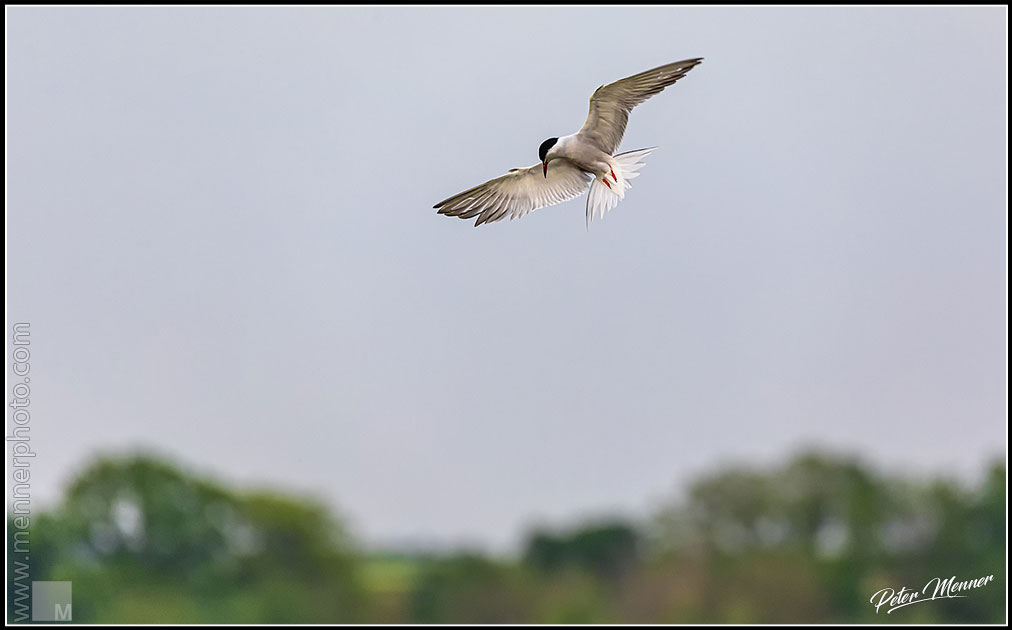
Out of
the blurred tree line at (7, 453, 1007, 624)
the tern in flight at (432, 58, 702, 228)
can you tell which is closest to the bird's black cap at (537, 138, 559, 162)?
the tern in flight at (432, 58, 702, 228)

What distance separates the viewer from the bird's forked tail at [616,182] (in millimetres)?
7477

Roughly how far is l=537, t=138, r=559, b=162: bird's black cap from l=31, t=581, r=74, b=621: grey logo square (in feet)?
107

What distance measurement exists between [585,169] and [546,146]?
0.29 meters

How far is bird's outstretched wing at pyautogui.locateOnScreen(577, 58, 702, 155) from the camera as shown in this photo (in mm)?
7129

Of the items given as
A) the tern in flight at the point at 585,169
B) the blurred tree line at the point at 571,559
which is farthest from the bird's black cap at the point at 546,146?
the blurred tree line at the point at 571,559

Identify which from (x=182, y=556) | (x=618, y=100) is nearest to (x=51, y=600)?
(x=182, y=556)

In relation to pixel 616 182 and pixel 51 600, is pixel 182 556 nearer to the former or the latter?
pixel 51 600

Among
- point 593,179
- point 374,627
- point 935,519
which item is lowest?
point 374,627

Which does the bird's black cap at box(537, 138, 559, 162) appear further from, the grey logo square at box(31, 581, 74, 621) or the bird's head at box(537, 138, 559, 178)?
the grey logo square at box(31, 581, 74, 621)

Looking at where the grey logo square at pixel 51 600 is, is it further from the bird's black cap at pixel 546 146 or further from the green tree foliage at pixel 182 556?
the bird's black cap at pixel 546 146

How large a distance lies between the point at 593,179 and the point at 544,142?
0.41 m

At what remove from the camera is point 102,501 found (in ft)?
128

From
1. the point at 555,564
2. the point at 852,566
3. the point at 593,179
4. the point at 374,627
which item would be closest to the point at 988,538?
the point at 852,566

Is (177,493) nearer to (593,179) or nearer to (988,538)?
(988,538)
